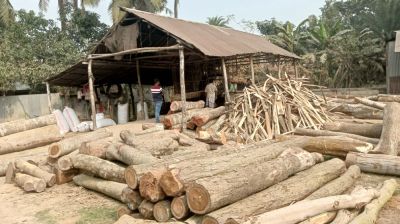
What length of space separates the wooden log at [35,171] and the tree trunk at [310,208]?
4.91 m

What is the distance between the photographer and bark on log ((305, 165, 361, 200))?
536cm

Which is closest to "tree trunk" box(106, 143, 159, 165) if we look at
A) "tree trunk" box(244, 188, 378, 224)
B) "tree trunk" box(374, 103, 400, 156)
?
"tree trunk" box(244, 188, 378, 224)

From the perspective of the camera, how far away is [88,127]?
14.9 meters

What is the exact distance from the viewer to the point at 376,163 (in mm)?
7262

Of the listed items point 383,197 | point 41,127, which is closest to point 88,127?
point 41,127

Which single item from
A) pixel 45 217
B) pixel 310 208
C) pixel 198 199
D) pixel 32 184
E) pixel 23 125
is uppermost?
pixel 23 125

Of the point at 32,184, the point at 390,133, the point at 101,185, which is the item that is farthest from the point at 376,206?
the point at 32,184

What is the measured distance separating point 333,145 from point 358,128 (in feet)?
6.57

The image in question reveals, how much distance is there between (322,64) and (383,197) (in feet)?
78.9

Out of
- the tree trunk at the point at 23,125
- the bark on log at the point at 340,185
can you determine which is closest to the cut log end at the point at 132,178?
the bark on log at the point at 340,185

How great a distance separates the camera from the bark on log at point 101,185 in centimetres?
642

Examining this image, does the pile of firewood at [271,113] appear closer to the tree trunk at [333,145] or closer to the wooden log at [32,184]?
the tree trunk at [333,145]

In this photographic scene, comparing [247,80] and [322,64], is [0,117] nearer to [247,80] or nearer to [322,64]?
[247,80]

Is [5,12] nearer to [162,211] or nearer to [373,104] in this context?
[373,104]
